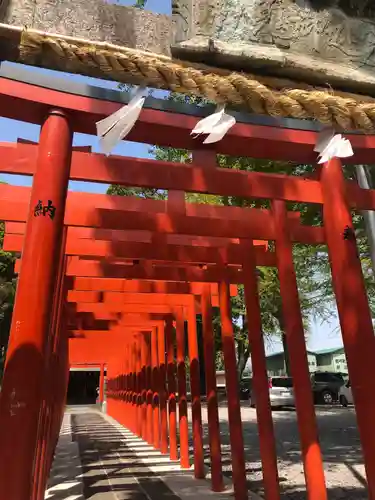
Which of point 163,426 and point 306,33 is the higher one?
point 306,33

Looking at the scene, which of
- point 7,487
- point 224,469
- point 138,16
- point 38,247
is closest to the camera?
point 7,487

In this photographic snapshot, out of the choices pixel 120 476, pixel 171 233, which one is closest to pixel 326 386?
pixel 120 476

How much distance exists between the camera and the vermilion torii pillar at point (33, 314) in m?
2.17

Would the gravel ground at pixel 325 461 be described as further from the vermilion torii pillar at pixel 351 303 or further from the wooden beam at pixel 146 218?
the wooden beam at pixel 146 218

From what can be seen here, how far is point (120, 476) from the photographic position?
6.87 m

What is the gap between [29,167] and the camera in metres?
3.17

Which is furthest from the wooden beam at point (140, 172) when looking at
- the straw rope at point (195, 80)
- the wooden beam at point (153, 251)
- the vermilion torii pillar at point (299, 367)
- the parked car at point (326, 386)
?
the parked car at point (326, 386)

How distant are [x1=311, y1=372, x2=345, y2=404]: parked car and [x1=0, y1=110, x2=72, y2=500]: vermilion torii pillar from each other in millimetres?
21094

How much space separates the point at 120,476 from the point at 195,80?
6353mm

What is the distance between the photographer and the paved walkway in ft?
18.5

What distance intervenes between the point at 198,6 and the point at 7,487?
327 cm

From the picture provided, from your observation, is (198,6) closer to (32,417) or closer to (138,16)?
(138,16)

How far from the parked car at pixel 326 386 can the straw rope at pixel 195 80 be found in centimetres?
2043

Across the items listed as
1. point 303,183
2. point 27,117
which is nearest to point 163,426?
point 303,183
